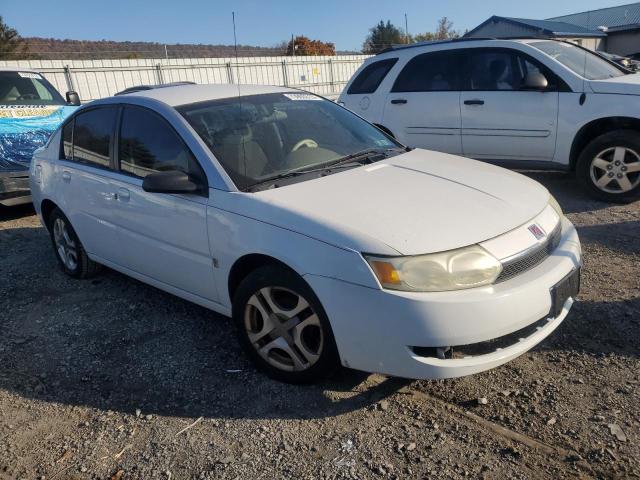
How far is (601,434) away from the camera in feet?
8.24

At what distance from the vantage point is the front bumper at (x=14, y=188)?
6816 mm

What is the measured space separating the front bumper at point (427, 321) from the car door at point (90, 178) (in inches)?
83.5

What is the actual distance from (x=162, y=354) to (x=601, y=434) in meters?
2.51

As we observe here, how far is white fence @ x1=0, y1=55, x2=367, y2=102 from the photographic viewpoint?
17281 mm

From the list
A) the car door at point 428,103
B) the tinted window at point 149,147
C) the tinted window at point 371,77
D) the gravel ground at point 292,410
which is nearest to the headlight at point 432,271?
the gravel ground at point 292,410

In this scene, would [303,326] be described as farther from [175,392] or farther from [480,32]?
[480,32]

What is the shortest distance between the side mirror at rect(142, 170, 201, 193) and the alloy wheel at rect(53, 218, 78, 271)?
1.95 meters

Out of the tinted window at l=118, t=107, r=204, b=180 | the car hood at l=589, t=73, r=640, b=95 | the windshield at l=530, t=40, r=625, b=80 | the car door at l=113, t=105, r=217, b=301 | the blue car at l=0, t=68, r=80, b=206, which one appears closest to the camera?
the car door at l=113, t=105, r=217, b=301

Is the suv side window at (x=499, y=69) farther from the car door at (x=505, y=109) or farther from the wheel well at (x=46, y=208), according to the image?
the wheel well at (x=46, y=208)

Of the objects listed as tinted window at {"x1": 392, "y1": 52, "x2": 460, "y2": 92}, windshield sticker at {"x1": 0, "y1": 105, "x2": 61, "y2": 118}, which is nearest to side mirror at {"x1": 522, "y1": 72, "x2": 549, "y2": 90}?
tinted window at {"x1": 392, "y1": 52, "x2": 460, "y2": 92}

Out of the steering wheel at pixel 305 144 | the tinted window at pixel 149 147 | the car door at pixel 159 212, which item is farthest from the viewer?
the steering wheel at pixel 305 144

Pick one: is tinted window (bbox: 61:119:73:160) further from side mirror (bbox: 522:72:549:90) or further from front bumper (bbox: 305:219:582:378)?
side mirror (bbox: 522:72:549:90)

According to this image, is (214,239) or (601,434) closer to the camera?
(601,434)

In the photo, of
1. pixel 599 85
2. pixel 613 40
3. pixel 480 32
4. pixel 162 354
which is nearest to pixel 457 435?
pixel 162 354
